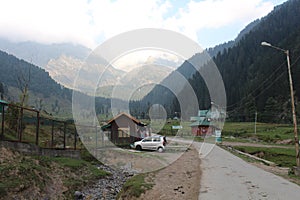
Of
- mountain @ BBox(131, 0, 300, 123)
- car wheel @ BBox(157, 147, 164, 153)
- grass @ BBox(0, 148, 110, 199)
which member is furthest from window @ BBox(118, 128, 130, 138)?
mountain @ BBox(131, 0, 300, 123)

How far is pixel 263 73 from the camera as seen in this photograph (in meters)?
107

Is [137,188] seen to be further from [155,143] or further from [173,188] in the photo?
[155,143]

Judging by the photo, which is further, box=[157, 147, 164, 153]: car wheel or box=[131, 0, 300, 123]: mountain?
box=[131, 0, 300, 123]: mountain

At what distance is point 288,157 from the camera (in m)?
29.3

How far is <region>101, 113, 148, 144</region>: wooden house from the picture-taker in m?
36.0

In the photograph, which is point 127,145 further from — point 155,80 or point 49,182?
point 49,182

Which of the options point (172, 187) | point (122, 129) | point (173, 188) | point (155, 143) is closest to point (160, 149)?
point (155, 143)

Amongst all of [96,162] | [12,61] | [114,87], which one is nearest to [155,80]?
[114,87]

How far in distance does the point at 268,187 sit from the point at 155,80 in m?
11.1

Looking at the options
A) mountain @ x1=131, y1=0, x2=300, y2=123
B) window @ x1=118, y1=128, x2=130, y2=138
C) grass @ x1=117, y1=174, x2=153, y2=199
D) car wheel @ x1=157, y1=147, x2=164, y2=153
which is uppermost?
mountain @ x1=131, y1=0, x2=300, y2=123

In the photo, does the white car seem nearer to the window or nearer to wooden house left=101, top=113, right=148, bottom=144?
wooden house left=101, top=113, right=148, bottom=144

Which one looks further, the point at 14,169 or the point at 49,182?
the point at 49,182

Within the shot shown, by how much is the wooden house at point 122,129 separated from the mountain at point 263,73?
206 ft

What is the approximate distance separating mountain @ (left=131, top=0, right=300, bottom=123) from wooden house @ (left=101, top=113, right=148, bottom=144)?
206 feet
